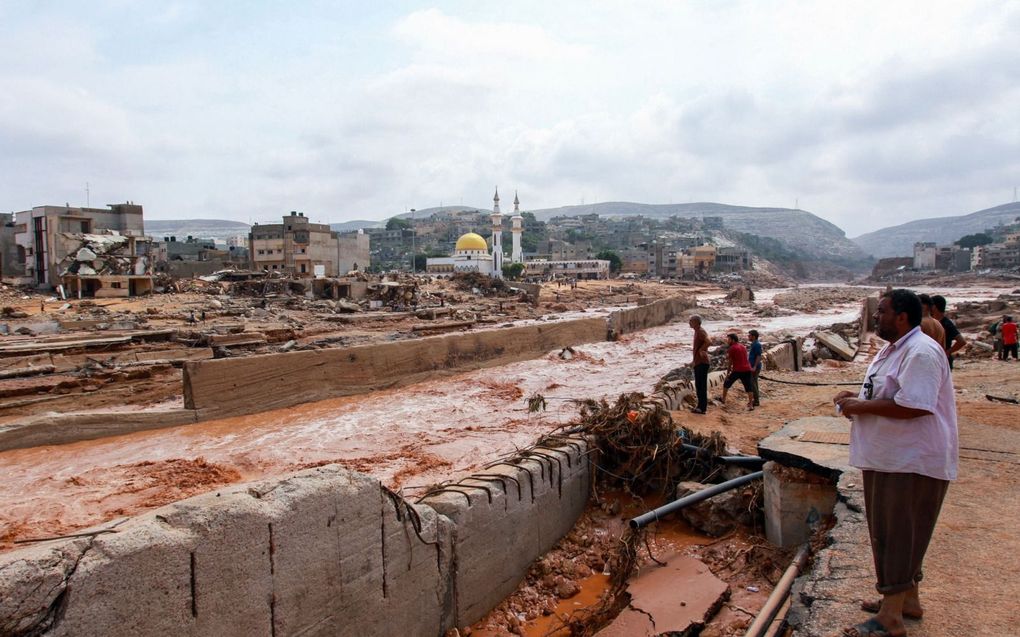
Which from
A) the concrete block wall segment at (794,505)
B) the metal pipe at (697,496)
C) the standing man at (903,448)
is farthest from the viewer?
the metal pipe at (697,496)

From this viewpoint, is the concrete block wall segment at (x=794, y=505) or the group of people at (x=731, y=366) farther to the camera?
the group of people at (x=731, y=366)

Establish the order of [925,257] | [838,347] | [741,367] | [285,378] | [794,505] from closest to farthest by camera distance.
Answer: [794,505] → [741,367] → [285,378] → [838,347] → [925,257]

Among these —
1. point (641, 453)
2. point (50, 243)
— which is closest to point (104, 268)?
point (50, 243)

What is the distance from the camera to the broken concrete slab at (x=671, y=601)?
4102 millimetres

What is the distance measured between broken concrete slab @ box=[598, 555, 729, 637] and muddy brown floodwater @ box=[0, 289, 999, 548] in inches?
84.4

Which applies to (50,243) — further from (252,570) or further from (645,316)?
(252,570)

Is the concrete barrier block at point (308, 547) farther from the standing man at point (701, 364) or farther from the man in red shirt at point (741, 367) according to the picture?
the man in red shirt at point (741, 367)

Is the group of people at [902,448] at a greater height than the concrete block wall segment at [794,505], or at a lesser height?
greater

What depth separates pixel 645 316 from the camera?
27.6m

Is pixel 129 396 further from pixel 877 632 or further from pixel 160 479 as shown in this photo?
pixel 877 632

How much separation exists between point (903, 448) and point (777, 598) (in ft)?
4.99

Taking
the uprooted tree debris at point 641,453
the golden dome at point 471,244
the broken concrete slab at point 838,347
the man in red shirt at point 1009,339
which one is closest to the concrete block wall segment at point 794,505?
the uprooted tree debris at point 641,453

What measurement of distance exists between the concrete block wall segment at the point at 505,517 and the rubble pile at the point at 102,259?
31965 millimetres

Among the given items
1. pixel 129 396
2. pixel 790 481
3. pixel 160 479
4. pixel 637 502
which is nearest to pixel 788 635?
pixel 790 481
